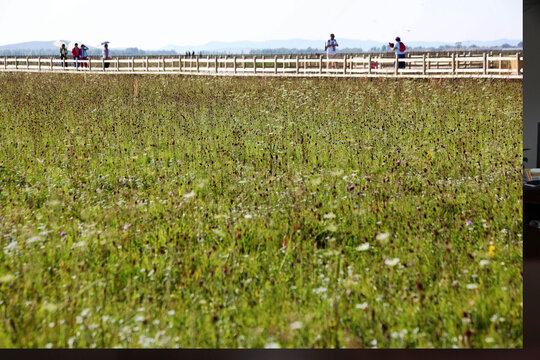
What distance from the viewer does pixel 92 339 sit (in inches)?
148

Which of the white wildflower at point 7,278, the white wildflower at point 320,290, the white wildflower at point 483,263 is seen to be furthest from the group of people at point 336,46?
the white wildflower at point 7,278

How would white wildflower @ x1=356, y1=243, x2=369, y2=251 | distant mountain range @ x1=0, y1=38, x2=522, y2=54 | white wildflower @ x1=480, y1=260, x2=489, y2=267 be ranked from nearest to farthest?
white wildflower @ x1=480, y1=260, x2=489, y2=267 → white wildflower @ x1=356, y1=243, x2=369, y2=251 → distant mountain range @ x1=0, y1=38, x2=522, y2=54

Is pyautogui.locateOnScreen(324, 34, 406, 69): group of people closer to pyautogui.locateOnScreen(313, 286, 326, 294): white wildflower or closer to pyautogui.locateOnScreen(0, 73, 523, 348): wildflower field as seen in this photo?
pyautogui.locateOnScreen(0, 73, 523, 348): wildflower field

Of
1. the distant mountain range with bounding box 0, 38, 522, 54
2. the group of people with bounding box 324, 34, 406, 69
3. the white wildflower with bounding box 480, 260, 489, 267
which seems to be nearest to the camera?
the white wildflower with bounding box 480, 260, 489, 267

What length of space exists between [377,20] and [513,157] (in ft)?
7.22

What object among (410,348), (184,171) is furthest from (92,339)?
(184,171)

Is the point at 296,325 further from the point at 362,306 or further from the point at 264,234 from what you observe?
the point at 264,234

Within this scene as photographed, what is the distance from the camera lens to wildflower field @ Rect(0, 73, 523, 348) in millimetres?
3811

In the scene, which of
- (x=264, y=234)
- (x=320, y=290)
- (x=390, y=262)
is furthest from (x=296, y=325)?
(x=264, y=234)

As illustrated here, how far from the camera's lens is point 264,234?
478cm

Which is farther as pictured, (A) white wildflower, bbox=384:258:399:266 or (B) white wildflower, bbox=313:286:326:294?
(A) white wildflower, bbox=384:258:399:266

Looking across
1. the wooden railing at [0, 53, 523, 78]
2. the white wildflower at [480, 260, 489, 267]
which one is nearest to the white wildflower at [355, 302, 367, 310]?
the white wildflower at [480, 260, 489, 267]

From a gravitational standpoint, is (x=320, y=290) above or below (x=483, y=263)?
below

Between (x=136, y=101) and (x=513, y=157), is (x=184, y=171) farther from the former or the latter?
(x=136, y=101)
